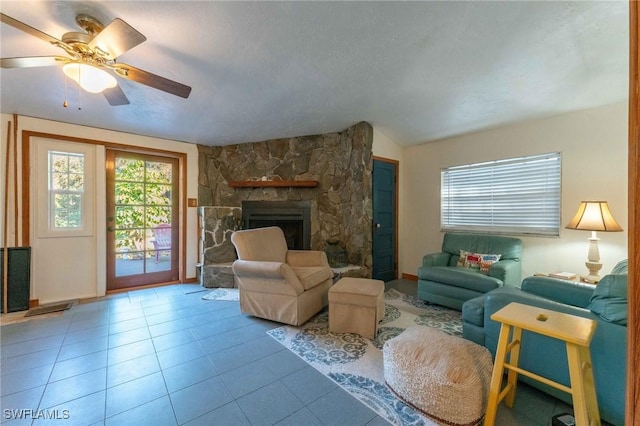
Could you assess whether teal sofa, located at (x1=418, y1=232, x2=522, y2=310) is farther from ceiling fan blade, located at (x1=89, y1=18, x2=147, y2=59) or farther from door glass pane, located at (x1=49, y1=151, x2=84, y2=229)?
→ door glass pane, located at (x1=49, y1=151, x2=84, y2=229)

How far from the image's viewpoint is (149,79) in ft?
6.41

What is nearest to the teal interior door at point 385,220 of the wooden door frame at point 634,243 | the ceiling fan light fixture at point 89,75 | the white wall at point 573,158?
the white wall at point 573,158

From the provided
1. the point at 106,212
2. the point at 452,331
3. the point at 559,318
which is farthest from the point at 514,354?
the point at 106,212

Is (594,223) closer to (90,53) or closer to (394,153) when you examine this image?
(394,153)

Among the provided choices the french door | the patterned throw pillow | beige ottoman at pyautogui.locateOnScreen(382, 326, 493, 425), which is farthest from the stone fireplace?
beige ottoman at pyautogui.locateOnScreen(382, 326, 493, 425)

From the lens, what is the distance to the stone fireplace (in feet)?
13.0

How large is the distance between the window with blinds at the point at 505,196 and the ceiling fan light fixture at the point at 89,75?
420 cm

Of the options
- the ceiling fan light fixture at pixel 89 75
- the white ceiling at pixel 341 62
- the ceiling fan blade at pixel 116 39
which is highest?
the white ceiling at pixel 341 62

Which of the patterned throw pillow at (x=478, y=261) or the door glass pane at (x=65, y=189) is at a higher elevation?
the door glass pane at (x=65, y=189)

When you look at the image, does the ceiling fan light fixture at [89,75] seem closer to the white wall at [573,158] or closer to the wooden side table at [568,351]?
the wooden side table at [568,351]

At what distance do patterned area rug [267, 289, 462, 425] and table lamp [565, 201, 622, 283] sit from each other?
1.37 metres

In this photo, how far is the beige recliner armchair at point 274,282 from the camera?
2.66 metres

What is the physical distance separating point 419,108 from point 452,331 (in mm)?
2521

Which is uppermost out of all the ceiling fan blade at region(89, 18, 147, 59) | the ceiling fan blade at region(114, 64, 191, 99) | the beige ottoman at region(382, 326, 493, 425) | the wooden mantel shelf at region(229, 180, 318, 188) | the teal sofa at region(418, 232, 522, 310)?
the ceiling fan blade at region(89, 18, 147, 59)
